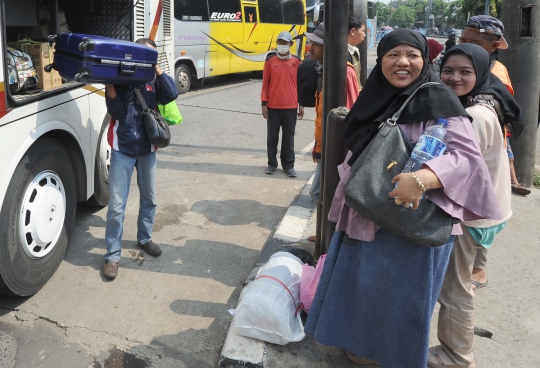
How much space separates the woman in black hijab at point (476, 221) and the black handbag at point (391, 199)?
0.50 metres

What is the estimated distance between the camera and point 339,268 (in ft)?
7.99

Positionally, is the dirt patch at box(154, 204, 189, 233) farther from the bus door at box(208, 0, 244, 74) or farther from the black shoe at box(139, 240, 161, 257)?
the bus door at box(208, 0, 244, 74)

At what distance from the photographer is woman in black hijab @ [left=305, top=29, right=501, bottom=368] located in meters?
2.09

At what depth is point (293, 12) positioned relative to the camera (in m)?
16.7

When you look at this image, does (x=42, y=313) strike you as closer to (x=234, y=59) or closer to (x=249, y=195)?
(x=249, y=195)

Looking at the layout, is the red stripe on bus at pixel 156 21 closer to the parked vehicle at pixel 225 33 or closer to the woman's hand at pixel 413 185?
the woman's hand at pixel 413 185

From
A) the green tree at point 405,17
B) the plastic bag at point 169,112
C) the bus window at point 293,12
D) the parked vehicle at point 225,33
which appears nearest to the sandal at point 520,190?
the plastic bag at point 169,112

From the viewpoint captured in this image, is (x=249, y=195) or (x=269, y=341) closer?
(x=269, y=341)

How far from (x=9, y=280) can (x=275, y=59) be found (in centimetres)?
423

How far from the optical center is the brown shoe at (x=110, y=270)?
3.73 m

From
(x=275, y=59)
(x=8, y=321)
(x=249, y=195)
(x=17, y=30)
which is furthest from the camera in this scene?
(x=275, y=59)

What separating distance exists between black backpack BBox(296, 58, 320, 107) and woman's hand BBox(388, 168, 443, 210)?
2452mm

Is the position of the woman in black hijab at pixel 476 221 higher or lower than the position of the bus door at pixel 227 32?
lower

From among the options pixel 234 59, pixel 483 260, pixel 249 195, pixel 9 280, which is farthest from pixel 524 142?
pixel 234 59
